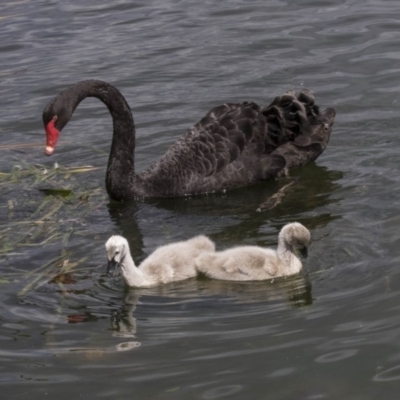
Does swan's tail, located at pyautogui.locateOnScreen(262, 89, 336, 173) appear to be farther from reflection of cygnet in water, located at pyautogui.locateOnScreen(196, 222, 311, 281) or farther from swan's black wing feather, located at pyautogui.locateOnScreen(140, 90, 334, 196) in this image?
reflection of cygnet in water, located at pyautogui.locateOnScreen(196, 222, 311, 281)

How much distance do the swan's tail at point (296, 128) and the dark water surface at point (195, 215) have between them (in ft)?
0.47

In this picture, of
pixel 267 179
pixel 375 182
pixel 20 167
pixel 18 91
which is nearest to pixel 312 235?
pixel 375 182

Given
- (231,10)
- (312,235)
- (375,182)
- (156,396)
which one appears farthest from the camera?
(231,10)

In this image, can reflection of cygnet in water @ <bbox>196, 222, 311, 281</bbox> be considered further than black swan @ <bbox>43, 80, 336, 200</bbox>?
No

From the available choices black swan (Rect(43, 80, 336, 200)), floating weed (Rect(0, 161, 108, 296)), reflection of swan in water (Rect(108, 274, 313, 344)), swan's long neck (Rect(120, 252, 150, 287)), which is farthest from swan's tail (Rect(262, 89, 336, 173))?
swan's long neck (Rect(120, 252, 150, 287))

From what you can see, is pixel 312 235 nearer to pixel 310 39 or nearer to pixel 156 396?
pixel 156 396

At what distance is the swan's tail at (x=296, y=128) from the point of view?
307 inches

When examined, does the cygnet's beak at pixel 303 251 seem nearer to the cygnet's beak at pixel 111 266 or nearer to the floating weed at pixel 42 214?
the cygnet's beak at pixel 111 266

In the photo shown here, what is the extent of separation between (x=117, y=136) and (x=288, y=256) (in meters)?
2.45

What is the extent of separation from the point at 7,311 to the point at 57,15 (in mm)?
6555

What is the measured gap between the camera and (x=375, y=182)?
7074mm

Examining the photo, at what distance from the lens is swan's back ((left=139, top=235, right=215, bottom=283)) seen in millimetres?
5656

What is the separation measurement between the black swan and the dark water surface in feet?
0.39

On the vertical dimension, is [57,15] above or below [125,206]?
above
